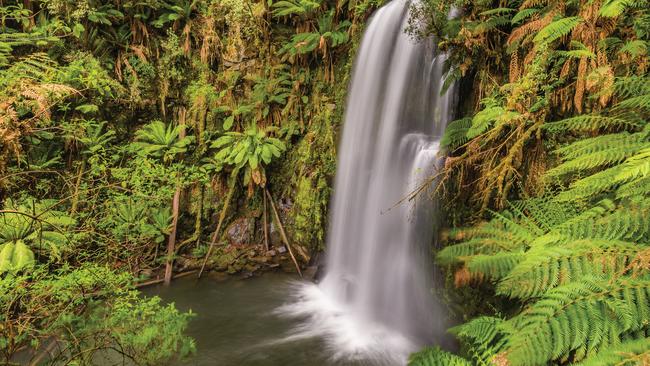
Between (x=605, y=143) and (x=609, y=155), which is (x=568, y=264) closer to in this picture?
(x=609, y=155)

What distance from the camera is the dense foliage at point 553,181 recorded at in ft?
6.22

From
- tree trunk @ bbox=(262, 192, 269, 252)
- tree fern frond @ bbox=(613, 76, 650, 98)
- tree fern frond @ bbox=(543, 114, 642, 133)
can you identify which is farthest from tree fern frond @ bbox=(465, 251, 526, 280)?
tree trunk @ bbox=(262, 192, 269, 252)

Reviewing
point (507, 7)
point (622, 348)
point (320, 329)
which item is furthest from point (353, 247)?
point (622, 348)

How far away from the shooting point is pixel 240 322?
5.57 metres

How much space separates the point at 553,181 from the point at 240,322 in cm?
462

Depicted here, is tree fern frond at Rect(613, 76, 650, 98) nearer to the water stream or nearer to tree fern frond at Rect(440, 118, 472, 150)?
tree fern frond at Rect(440, 118, 472, 150)

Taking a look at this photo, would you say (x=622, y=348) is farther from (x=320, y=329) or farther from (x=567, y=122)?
(x=320, y=329)

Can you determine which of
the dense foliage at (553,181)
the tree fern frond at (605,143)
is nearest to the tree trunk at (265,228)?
the dense foliage at (553,181)

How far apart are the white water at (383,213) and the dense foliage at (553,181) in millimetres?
790

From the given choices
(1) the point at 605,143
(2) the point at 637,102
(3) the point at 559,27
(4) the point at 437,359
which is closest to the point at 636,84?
(2) the point at 637,102

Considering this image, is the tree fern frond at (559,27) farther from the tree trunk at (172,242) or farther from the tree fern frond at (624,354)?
the tree trunk at (172,242)

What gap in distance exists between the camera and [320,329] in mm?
5402

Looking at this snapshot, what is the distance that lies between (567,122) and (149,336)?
396cm

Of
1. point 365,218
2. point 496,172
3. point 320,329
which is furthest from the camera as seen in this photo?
point 365,218
